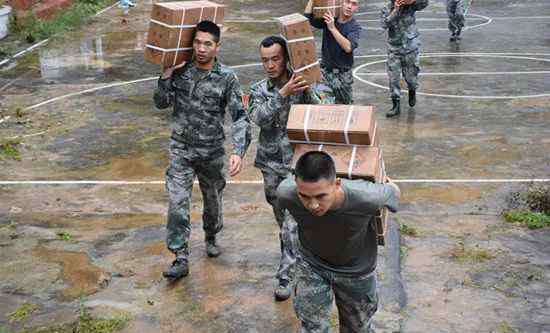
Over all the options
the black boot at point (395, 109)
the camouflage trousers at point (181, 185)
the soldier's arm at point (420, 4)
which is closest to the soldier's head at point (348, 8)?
the soldier's arm at point (420, 4)

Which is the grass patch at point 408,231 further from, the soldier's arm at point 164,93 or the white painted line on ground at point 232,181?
the soldier's arm at point 164,93

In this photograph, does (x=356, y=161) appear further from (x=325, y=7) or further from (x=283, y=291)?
(x=325, y=7)

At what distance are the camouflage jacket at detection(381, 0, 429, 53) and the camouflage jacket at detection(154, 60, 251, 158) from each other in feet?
16.2

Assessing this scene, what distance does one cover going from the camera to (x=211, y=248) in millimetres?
6336

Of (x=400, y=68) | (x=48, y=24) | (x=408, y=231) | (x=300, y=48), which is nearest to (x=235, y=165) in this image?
(x=300, y=48)

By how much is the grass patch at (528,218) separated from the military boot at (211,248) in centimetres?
268

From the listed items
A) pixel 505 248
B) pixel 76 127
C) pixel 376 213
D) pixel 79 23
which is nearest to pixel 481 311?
pixel 505 248

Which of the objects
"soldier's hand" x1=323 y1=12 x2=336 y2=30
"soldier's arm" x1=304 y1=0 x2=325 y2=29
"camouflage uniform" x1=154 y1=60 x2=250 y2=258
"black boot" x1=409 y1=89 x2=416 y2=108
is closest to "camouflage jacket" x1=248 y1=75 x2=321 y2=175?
"camouflage uniform" x1=154 y1=60 x2=250 y2=258

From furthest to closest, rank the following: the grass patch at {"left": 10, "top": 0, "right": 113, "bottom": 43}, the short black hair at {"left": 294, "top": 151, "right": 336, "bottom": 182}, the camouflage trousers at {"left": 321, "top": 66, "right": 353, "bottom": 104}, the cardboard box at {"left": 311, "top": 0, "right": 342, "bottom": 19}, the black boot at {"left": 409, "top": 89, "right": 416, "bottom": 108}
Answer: the grass patch at {"left": 10, "top": 0, "right": 113, "bottom": 43} → the black boot at {"left": 409, "top": 89, "right": 416, "bottom": 108} → the camouflage trousers at {"left": 321, "top": 66, "right": 353, "bottom": 104} → the cardboard box at {"left": 311, "top": 0, "right": 342, "bottom": 19} → the short black hair at {"left": 294, "top": 151, "right": 336, "bottom": 182}

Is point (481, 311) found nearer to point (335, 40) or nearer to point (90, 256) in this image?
point (90, 256)

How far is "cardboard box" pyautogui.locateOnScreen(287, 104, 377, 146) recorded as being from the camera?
4.21 m

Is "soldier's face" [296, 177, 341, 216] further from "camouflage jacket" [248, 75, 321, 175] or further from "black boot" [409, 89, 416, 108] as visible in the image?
"black boot" [409, 89, 416, 108]

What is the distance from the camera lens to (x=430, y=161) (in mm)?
8781

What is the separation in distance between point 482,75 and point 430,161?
4.37 m
